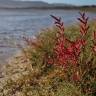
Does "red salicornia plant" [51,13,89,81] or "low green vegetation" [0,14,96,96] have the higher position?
"red salicornia plant" [51,13,89,81]

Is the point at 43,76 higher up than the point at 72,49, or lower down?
lower down

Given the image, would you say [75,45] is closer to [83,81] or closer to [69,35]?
[83,81]

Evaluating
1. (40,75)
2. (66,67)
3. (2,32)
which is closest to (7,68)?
(40,75)

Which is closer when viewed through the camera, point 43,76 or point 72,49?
point 72,49

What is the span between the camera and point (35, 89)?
8.68 meters

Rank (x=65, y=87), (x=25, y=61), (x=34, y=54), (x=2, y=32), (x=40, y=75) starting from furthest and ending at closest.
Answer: (x=2, y=32), (x=25, y=61), (x=34, y=54), (x=40, y=75), (x=65, y=87)

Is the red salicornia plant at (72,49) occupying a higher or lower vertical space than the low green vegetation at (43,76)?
higher

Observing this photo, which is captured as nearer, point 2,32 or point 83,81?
point 83,81

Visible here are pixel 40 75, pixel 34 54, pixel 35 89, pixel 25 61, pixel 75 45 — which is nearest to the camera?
pixel 75 45

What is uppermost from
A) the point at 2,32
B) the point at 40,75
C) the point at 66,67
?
the point at 66,67

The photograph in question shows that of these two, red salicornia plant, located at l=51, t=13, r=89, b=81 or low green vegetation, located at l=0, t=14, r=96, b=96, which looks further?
low green vegetation, located at l=0, t=14, r=96, b=96

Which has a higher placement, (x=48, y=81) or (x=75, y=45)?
(x=75, y=45)

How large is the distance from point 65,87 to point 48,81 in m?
1.03

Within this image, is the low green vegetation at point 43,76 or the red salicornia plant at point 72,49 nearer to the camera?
the red salicornia plant at point 72,49
